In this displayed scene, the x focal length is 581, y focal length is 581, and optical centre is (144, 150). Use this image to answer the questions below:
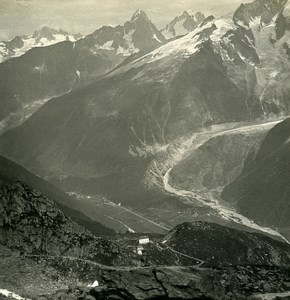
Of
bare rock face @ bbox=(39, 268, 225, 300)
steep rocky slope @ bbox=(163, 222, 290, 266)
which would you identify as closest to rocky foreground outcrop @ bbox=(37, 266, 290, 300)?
bare rock face @ bbox=(39, 268, 225, 300)

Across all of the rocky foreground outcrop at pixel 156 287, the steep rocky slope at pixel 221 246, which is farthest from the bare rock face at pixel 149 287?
the steep rocky slope at pixel 221 246

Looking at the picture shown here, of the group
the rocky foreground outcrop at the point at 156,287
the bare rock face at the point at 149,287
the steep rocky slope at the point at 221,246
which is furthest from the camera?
the steep rocky slope at the point at 221,246

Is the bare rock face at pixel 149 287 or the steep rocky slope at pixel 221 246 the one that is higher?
the bare rock face at pixel 149 287

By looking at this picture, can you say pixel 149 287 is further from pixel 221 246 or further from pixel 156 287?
pixel 221 246

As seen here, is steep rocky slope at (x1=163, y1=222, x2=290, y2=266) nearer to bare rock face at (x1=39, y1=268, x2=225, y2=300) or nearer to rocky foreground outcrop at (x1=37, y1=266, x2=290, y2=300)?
rocky foreground outcrop at (x1=37, y1=266, x2=290, y2=300)

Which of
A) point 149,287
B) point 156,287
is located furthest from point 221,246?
point 149,287

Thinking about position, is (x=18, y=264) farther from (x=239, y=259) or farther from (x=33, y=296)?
(x=239, y=259)

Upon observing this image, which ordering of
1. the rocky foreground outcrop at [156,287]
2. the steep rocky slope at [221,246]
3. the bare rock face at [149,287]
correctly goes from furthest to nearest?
1. the steep rocky slope at [221,246]
2. the rocky foreground outcrop at [156,287]
3. the bare rock face at [149,287]

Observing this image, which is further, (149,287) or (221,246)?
(221,246)

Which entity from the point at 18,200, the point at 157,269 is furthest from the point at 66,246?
the point at 157,269

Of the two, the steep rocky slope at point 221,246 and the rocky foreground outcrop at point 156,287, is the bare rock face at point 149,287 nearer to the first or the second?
the rocky foreground outcrop at point 156,287

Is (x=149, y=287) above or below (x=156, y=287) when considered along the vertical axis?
above
